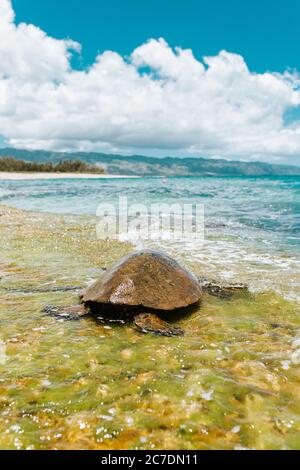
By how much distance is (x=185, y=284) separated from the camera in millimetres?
6562

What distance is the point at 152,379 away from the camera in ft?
13.6

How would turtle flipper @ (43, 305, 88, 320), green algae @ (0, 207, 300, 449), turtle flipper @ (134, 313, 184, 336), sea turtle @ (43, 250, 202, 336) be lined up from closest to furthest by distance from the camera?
green algae @ (0, 207, 300, 449) < turtle flipper @ (134, 313, 184, 336) < sea turtle @ (43, 250, 202, 336) < turtle flipper @ (43, 305, 88, 320)

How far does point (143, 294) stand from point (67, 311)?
4.83 feet

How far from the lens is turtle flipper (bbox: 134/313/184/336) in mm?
5477

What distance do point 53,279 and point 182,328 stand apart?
3.94 metres

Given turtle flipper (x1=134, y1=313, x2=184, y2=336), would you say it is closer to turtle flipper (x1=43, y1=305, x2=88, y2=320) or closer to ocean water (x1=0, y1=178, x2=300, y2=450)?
ocean water (x1=0, y1=178, x2=300, y2=450)

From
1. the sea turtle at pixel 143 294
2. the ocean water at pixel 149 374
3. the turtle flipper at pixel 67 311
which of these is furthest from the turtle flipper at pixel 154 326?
the turtle flipper at pixel 67 311

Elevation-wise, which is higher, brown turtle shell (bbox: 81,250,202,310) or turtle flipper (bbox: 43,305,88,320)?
brown turtle shell (bbox: 81,250,202,310)

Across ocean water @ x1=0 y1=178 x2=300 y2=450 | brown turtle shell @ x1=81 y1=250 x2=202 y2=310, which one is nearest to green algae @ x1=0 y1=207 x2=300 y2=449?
ocean water @ x1=0 y1=178 x2=300 y2=450

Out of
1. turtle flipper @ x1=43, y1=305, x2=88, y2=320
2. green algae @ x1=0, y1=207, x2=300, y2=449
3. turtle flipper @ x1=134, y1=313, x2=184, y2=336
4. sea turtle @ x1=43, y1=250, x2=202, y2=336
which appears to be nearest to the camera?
green algae @ x1=0, y1=207, x2=300, y2=449

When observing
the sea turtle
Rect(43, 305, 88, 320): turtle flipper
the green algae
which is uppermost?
the sea turtle

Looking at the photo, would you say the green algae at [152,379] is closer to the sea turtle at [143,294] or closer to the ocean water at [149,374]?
the ocean water at [149,374]
